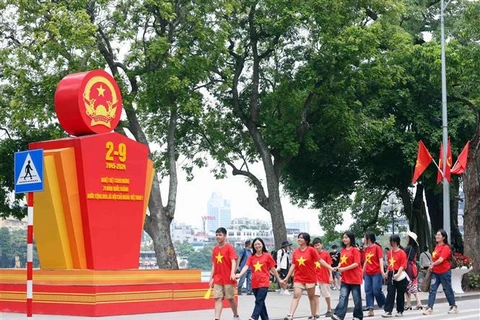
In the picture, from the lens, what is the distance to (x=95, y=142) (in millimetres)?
19609

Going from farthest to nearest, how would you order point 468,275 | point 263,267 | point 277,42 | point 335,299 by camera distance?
point 277,42, point 468,275, point 335,299, point 263,267

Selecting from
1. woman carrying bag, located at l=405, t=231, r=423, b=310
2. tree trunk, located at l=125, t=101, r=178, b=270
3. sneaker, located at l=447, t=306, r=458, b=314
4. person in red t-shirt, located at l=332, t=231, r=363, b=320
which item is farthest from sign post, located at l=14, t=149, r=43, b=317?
tree trunk, located at l=125, t=101, r=178, b=270

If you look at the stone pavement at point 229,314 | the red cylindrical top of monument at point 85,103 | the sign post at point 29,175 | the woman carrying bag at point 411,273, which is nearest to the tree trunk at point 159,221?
the stone pavement at point 229,314

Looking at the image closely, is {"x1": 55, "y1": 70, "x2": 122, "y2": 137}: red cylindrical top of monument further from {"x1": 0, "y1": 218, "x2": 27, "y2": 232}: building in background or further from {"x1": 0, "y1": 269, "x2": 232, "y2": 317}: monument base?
{"x1": 0, "y1": 218, "x2": 27, "y2": 232}: building in background

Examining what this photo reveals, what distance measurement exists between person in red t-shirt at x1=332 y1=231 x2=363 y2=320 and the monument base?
14.5 ft

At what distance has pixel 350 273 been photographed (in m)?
17.0

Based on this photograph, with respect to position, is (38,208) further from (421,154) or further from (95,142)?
(421,154)

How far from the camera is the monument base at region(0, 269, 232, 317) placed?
18406 mm

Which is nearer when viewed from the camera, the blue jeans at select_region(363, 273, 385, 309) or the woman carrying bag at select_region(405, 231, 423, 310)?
the blue jeans at select_region(363, 273, 385, 309)

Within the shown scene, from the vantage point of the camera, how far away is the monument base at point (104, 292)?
1841 centimetres

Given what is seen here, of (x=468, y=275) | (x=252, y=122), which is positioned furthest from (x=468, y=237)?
(x=252, y=122)

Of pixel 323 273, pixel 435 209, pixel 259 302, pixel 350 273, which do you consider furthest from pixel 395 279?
pixel 435 209

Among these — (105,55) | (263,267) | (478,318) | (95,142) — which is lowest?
(478,318)

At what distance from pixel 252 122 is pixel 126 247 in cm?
1565
